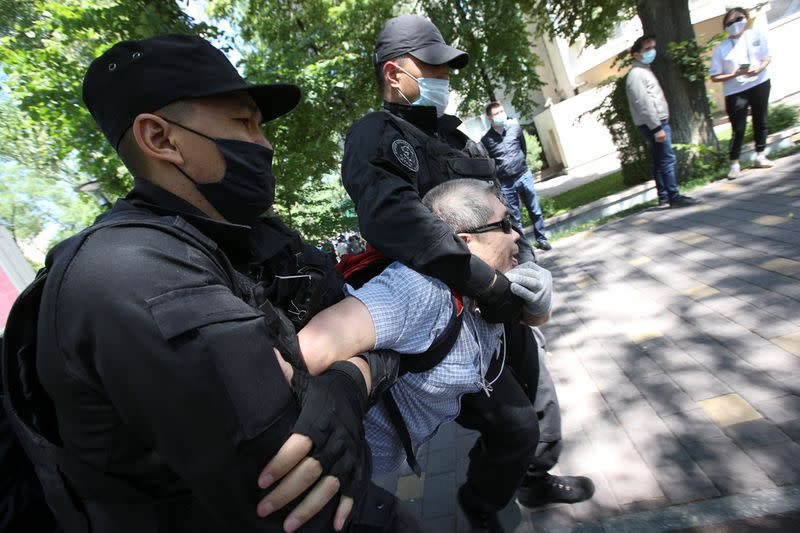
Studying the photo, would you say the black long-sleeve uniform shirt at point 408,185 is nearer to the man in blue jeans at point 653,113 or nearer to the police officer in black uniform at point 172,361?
the police officer in black uniform at point 172,361

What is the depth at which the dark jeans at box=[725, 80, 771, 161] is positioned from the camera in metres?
5.88

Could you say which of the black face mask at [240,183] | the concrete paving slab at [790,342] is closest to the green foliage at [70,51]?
the black face mask at [240,183]

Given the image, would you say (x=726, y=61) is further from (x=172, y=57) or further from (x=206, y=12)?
(x=206, y=12)

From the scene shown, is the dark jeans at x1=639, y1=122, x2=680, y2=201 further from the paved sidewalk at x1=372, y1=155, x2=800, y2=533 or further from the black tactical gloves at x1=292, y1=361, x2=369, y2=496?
the black tactical gloves at x1=292, y1=361, x2=369, y2=496

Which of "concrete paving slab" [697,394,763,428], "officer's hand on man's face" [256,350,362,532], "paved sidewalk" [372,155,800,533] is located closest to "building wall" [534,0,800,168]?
"paved sidewalk" [372,155,800,533]

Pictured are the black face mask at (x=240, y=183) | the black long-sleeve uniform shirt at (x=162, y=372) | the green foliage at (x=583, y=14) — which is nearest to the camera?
the black long-sleeve uniform shirt at (x=162, y=372)

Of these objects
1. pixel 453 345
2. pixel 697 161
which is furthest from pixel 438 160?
pixel 697 161

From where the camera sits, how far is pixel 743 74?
586 cm

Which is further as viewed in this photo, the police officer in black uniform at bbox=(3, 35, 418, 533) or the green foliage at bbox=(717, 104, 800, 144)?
the green foliage at bbox=(717, 104, 800, 144)

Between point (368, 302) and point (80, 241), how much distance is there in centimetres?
79

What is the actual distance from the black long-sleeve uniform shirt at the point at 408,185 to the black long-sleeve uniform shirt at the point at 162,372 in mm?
877

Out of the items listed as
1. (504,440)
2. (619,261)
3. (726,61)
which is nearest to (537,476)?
(504,440)

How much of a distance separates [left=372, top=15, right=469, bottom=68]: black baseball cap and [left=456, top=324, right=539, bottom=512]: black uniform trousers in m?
1.55

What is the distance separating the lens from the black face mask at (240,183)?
116cm
